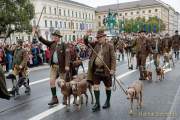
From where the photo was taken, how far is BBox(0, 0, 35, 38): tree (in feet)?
173

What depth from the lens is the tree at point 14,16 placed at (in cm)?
5266

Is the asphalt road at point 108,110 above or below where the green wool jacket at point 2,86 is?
below

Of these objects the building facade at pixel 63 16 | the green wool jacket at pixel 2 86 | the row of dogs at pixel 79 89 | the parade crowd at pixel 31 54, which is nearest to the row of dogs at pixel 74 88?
the row of dogs at pixel 79 89

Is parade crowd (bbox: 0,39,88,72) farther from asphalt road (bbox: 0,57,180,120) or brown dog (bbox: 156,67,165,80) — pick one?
asphalt road (bbox: 0,57,180,120)

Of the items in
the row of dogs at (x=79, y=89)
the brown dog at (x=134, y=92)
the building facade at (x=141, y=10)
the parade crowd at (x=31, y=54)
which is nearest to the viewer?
the brown dog at (x=134, y=92)

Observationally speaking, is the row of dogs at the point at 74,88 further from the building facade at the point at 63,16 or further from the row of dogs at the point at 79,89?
the building facade at the point at 63,16

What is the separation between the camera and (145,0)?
15438 centimetres

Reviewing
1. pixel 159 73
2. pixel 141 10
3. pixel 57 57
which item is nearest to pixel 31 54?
pixel 159 73

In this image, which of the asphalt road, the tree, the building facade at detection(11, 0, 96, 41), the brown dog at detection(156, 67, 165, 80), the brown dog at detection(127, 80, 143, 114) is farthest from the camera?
the building facade at detection(11, 0, 96, 41)

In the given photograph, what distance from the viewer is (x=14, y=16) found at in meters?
53.4

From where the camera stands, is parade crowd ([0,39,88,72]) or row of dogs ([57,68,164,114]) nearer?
row of dogs ([57,68,164,114])

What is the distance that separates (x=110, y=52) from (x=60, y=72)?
147 centimetres

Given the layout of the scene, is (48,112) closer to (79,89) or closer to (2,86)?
(79,89)

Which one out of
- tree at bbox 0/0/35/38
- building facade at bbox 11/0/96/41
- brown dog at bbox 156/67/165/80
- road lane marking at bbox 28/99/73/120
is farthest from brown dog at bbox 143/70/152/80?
building facade at bbox 11/0/96/41
